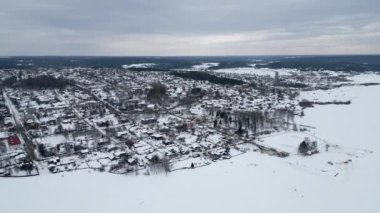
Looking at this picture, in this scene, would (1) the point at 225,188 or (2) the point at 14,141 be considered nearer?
(1) the point at 225,188

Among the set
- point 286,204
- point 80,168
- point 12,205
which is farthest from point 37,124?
point 286,204

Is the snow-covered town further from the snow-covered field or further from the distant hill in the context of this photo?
the distant hill

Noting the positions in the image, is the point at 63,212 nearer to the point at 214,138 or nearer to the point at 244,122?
the point at 214,138

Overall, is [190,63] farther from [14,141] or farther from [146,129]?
[14,141]

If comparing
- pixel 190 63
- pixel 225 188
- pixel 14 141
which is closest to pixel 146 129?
pixel 14 141

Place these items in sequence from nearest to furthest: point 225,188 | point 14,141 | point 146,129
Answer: point 225,188 < point 14,141 < point 146,129
